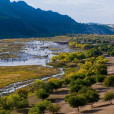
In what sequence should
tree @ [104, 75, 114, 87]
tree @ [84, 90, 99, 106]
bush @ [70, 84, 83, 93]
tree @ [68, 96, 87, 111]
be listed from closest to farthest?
tree @ [68, 96, 87, 111] → tree @ [84, 90, 99, 106] → bush @ [70, 84, 83, 93] → tree @ [104, 75, 114, 87]

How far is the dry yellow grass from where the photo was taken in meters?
103

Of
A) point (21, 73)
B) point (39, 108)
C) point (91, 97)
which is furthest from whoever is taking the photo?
point (21, 73)

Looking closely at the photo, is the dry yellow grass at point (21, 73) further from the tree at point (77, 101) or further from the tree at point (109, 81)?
the tree at point (77, 101)

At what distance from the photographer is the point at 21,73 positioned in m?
118

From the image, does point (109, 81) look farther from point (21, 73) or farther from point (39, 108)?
point (21, 73)

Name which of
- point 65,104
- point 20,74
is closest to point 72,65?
point 20,74

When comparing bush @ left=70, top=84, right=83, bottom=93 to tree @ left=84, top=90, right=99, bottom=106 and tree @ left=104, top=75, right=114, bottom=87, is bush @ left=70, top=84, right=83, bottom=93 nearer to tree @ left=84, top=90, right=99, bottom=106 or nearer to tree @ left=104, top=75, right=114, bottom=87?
tree @ left=104, top=75, right=114, bottom=87

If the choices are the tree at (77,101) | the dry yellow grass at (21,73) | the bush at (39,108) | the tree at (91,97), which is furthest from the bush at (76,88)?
the dry yellow grass at (21,73)

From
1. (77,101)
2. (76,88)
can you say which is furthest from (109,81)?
(77,101)

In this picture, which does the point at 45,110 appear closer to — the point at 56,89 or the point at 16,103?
the point at 16,103

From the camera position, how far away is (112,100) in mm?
65000

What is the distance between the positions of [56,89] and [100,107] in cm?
2823

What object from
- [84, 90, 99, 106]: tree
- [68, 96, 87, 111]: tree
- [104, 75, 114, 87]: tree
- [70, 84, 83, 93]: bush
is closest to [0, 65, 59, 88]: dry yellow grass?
[70, 84, 83, 93]: bush

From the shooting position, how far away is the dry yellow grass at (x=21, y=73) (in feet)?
340
